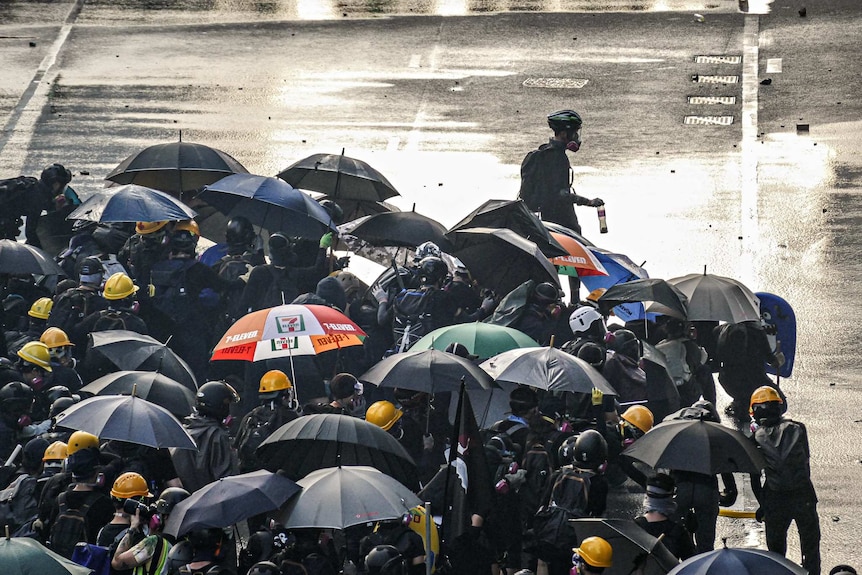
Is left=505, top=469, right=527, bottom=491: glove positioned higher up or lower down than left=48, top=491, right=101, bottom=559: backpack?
lower down

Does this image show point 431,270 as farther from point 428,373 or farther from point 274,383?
point 274,383

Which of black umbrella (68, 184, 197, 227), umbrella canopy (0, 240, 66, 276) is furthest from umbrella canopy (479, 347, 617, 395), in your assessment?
umbrella canopy (0, 240, 66, 276)

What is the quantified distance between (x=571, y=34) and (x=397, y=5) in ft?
11.7

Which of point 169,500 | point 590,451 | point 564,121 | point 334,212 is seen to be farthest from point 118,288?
point 564,121

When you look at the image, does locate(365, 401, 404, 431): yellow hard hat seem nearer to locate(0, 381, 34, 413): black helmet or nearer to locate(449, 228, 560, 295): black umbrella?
locate(0, 381, 34, 413): black helmet

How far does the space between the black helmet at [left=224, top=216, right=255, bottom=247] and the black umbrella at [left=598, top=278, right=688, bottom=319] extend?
3.49 metres

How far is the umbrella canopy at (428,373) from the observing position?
39.4ft

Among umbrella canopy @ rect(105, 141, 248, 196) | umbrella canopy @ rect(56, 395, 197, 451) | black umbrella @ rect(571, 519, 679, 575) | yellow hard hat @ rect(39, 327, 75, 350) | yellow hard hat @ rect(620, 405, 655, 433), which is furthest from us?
umbrella canopy @ rect(105, 141, 248, 196)

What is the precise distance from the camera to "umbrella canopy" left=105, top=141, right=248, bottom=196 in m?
17.1

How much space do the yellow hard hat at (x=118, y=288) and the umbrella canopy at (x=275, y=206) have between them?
1.99 metres

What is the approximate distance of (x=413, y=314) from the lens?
14.3 m

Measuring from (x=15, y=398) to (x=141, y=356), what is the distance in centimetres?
142

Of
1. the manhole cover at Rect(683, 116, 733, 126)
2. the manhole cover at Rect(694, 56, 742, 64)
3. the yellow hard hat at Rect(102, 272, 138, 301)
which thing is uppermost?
the yellow hard hat at Rect(102, 272, 138, 301)

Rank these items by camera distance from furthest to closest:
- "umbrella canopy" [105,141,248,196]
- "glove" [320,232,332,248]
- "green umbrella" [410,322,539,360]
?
1. "umbrella canopy" [105,141,248,196]
2. "glove" [320,232,332,248]
3. "green umbrella" [410,322,539,360]
